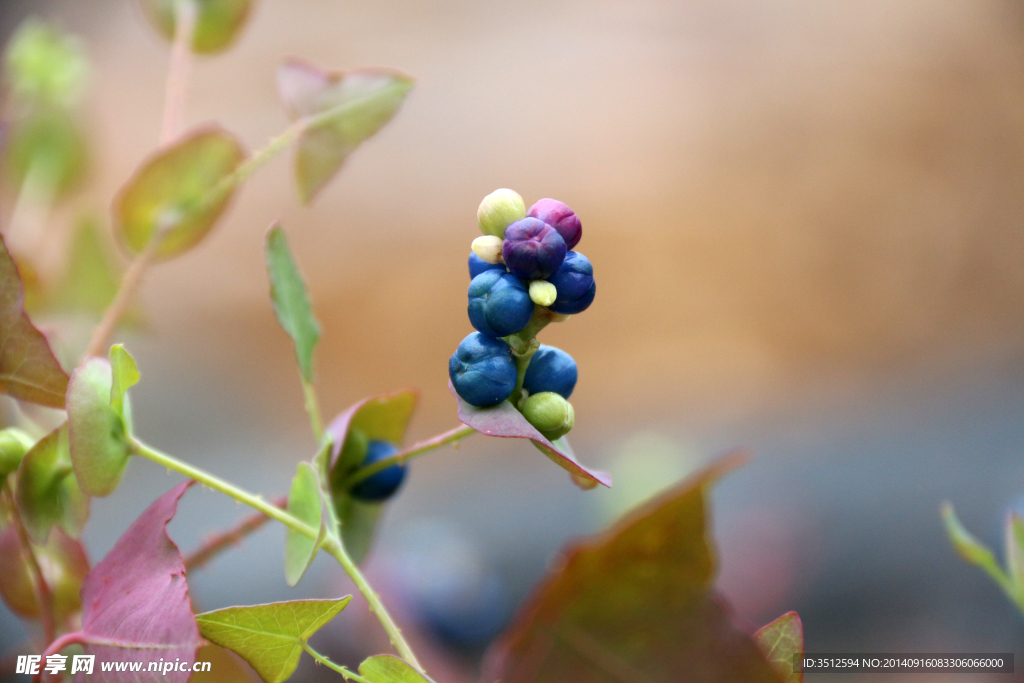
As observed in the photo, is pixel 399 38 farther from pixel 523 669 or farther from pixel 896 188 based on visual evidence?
pixel 523 669

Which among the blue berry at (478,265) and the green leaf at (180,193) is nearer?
the blue berry at (478,265)

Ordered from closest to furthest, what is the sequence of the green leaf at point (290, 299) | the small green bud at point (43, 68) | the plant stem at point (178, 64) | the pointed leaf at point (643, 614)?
the pointed leaf at point (643, 614) → the green leaf at point (290, 299) → the plant stem at point (178, 64) → the small green bud at point (43, 68)

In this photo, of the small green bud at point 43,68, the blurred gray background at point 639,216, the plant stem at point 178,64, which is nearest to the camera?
the plant stem at point 178,64

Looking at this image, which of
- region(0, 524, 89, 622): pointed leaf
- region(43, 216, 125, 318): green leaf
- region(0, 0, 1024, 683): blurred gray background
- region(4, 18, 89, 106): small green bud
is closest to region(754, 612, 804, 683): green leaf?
region(0, 524, 89, 622): pointed leaf

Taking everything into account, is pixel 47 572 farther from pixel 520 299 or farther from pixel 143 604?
pixel 520 299

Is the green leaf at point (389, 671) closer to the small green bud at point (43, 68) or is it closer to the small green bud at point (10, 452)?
the small green bud at point (10, 452)

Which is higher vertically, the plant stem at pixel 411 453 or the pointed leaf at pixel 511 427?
the pointed leaf at pixel 511 427

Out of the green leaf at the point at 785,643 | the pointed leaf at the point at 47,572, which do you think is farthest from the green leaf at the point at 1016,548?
the pointed leaf at the point at 47,572

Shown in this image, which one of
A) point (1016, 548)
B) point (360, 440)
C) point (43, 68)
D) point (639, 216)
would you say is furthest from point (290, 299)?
point (639, 216)
